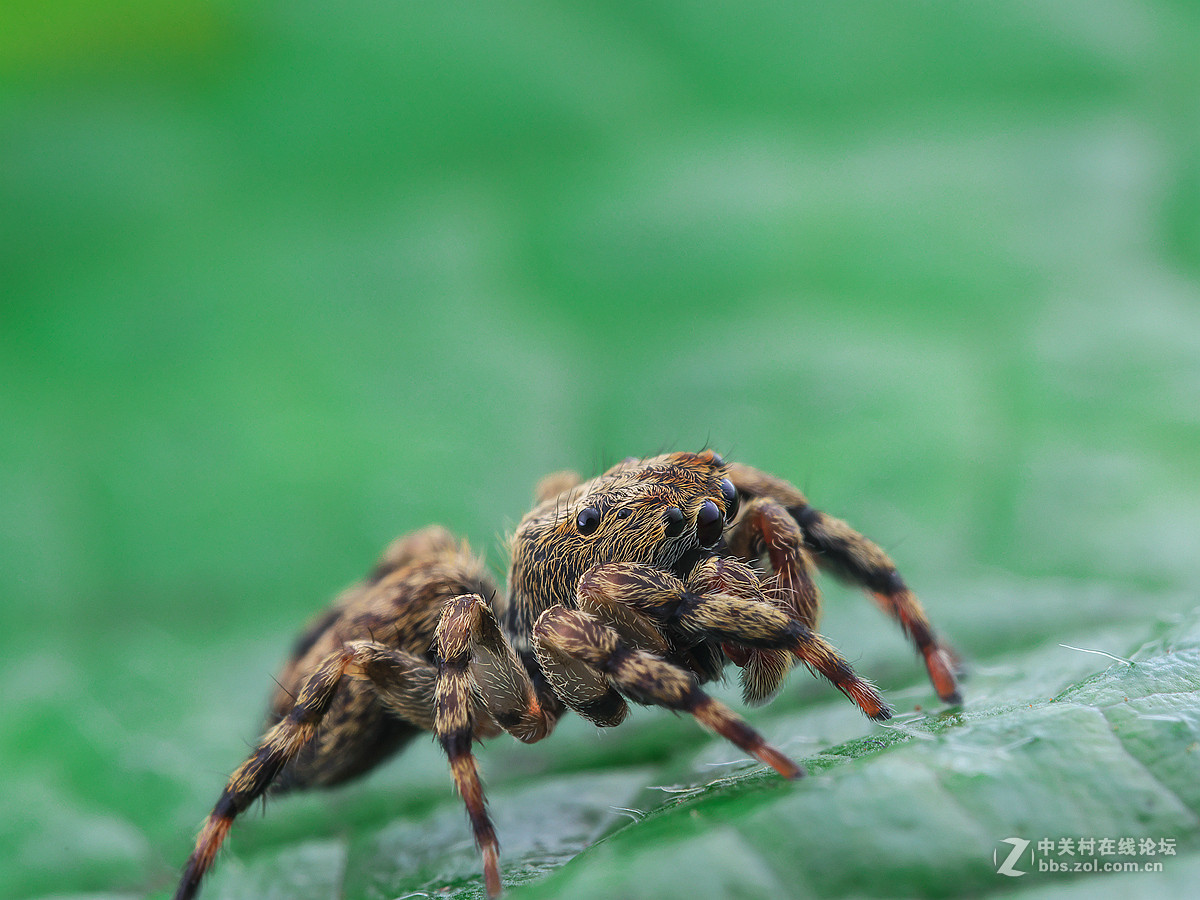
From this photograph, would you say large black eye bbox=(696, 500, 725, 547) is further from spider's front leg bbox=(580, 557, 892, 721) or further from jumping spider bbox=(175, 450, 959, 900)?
spider's front leg bbox=(580, 557, 892, 721)

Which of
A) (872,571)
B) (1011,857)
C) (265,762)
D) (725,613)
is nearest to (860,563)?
(872,571)

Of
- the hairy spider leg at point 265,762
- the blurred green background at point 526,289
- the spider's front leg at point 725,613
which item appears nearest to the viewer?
the spider's front leg at point 725,613

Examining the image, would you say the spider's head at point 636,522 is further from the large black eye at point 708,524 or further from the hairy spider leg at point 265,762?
the hairy spider leg at point 265,762

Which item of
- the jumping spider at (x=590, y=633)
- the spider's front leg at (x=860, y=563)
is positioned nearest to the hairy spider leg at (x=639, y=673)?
the jumping spider at (x=590, y=633)

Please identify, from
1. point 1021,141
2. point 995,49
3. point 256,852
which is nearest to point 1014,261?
point 1021,141

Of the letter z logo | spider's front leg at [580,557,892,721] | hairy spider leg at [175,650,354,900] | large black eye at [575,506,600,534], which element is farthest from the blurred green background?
the letter z logo

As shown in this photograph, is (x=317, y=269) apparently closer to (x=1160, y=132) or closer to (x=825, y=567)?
(x=825, y=567)

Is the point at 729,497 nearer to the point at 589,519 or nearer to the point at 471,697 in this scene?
the point at 589,519
